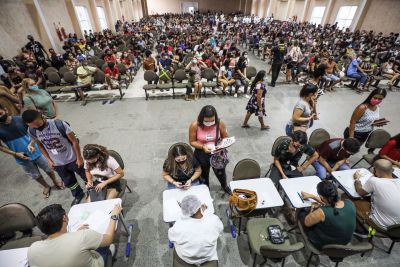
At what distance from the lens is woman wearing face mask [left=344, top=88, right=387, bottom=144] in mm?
3432

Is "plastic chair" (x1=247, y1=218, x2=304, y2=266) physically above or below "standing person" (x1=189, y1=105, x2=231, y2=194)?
below

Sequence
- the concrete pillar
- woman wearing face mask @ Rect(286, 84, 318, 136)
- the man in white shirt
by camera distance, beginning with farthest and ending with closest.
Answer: the concrete pillar
woman wearing face mask @ Rect(286, 84, 318, 136)
the man in white shirt

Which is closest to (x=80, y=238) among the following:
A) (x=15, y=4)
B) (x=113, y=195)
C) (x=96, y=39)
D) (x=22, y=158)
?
(x=113, y=195)

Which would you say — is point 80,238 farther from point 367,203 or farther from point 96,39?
point 96,39

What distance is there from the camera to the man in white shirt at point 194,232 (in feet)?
5.97

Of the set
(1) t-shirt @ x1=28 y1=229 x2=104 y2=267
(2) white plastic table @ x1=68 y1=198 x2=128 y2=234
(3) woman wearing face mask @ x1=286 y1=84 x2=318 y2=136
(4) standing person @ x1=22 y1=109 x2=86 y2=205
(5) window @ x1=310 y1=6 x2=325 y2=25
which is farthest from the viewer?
(5) window @ x1=310 y1=6 x2=325 y2=25

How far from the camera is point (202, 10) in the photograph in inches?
1432

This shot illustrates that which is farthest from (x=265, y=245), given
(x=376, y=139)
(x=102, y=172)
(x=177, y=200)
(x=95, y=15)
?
(x=95, y=15)

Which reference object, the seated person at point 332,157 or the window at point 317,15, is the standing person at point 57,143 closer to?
the seated person at point 332,157

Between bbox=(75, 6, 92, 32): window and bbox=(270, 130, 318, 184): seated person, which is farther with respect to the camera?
bbox=(75, 6, 92, 32): window

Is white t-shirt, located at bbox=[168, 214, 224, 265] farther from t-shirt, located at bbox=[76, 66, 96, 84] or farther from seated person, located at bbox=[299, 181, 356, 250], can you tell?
t-shirt, located at bbox=[76, 66, 96, 84]

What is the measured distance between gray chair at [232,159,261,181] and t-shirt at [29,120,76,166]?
8.39 ft

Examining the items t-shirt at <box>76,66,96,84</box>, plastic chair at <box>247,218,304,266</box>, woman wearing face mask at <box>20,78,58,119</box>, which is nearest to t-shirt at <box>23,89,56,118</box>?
woman wearing face mask at <box>20,78,58,119</box>

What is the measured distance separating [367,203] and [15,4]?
46.8ft
